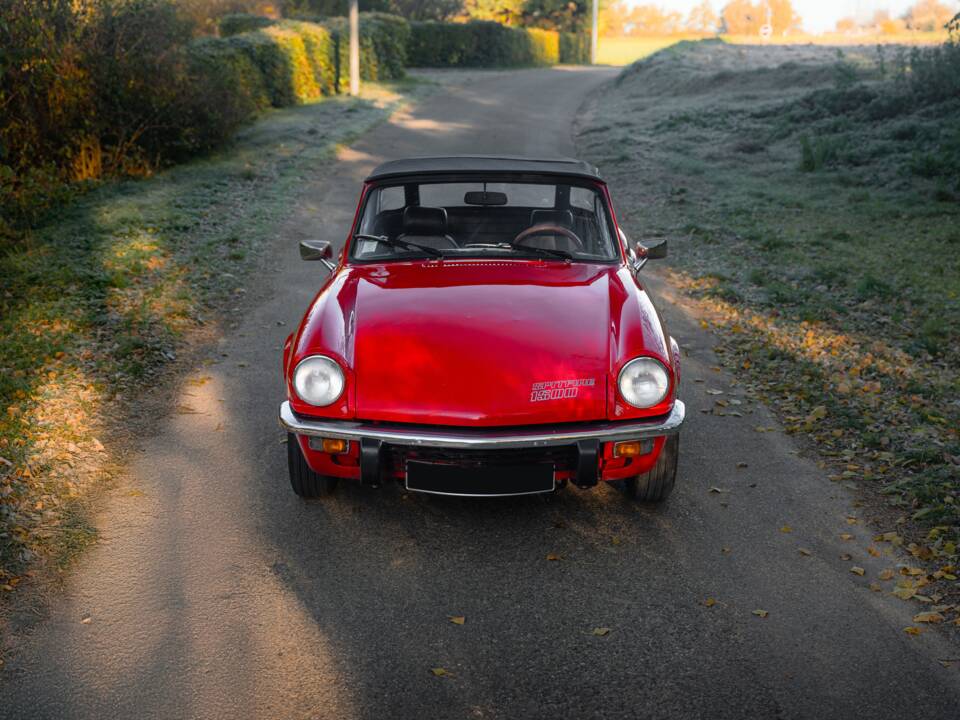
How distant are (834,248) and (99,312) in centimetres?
820

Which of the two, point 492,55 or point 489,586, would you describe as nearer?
point 489,586

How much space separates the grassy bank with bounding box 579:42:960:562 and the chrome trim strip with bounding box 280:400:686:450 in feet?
5.04

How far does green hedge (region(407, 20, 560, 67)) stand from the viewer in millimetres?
42969

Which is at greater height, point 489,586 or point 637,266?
point 637,266

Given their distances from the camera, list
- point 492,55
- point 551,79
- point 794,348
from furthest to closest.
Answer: point 492,55 → point 551,79 → point 794,348

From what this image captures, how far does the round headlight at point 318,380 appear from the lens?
420cm

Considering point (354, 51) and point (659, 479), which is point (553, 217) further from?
point (354, 51)

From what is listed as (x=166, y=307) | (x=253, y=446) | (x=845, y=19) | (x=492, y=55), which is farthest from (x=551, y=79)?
(x=845, y=19)

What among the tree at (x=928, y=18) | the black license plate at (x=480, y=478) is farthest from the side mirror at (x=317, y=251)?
the tree at (x=928, y=18)

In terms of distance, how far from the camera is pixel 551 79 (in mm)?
37250

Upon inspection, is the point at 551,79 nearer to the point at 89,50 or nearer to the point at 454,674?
the point at 89,50

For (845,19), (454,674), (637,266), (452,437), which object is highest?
(845,19)

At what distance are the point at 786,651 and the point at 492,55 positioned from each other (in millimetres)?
44822

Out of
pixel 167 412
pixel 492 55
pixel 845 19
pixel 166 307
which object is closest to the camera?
pixel 167 412
